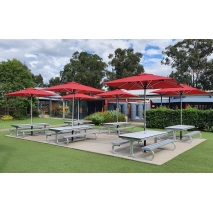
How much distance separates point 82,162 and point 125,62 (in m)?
32.9

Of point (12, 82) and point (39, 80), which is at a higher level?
point (39, 80)

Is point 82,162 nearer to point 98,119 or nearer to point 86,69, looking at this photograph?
point 98,119

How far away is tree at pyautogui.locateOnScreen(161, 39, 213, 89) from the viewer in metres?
30.8

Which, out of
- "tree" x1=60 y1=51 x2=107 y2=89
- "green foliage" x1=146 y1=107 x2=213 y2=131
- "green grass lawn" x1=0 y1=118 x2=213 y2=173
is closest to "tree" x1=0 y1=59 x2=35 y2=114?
"tree" x1=60 y1=51 x2=107 y2=89

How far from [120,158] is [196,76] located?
2965 centimetres

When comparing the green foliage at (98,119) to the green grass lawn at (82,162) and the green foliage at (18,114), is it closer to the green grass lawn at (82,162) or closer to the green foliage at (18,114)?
the green grass lawn at (82,162)

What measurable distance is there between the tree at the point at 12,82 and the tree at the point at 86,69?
934 cm

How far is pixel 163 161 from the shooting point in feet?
18.8

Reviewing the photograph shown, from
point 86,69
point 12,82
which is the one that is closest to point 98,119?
point 12,82

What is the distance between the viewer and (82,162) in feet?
18.4

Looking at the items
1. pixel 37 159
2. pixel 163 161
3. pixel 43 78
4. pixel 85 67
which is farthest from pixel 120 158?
pixel 43 78

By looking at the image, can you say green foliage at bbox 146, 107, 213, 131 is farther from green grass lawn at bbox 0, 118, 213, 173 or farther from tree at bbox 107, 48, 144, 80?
tree at bbox 107, 48, 144, 80

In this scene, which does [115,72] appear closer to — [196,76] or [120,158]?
[196,76]

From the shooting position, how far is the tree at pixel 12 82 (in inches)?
847
